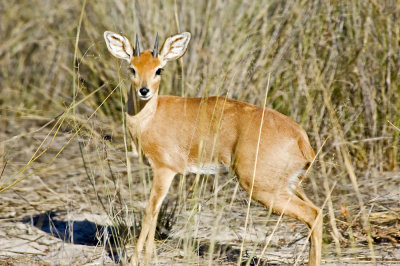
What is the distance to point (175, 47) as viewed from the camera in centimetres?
477

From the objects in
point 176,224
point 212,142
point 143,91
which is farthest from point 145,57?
point 176,224

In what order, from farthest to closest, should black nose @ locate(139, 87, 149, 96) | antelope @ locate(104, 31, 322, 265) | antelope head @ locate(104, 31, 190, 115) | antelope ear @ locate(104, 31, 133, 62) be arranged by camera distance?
antelope ear @ locate(104, 31, 133, 62)
antelope head @ locate(104, 31, 190, 115)
black nose @ locate(139, 87, 149, 96)
antelope @ locate(104, 31, 322, 265)

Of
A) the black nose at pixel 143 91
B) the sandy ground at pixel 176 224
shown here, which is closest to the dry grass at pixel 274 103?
the sandy ground at pixel 176 224

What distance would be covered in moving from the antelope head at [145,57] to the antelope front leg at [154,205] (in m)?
0.58

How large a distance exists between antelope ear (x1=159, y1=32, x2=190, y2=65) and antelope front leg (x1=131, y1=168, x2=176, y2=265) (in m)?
0.89

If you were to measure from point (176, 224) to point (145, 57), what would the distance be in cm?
146

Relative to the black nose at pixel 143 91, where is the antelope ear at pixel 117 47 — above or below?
above

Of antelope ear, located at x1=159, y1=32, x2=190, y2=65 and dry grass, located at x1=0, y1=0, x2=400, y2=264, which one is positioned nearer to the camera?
antelope ear, located at x1=159, y1=32, x2=190, y2=65

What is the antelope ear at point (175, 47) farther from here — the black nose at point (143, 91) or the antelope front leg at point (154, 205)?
the antelope front leg at point (154, 205)

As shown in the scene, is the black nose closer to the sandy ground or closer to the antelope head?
the antelope head

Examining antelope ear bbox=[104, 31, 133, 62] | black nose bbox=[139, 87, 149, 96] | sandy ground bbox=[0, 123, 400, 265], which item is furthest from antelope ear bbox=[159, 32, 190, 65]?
sandy ground bbox=[0, 123, 400, 265]

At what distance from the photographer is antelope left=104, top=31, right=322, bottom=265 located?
13.1 ft

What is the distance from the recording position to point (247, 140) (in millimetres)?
4105

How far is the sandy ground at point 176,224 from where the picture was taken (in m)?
4.19
